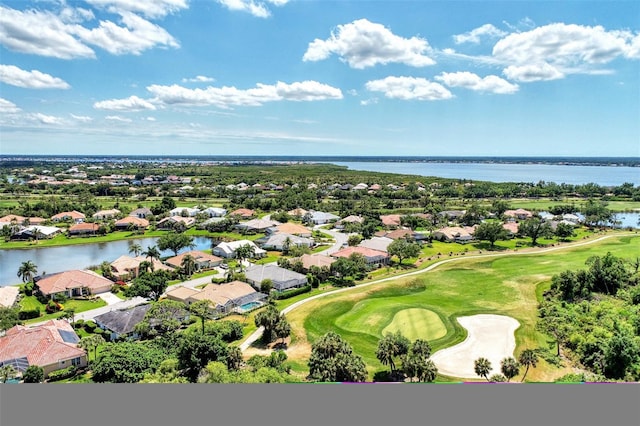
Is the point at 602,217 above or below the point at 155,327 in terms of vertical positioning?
above

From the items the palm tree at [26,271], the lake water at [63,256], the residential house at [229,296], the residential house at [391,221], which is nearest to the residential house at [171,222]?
the lake water at [63,256]

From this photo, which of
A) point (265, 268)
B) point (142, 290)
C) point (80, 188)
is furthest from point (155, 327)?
point (80, 188)

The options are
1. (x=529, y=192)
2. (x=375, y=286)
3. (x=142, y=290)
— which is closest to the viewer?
(x=142, y=290)

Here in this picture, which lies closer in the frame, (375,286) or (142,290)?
(142,290)

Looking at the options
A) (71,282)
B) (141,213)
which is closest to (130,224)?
(141,213)

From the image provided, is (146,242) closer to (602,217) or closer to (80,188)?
(80,188)

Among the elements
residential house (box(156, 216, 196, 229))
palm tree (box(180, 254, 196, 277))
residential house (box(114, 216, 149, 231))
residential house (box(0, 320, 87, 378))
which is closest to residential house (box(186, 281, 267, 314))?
palm tree (box(180, 254, 196, 277))
